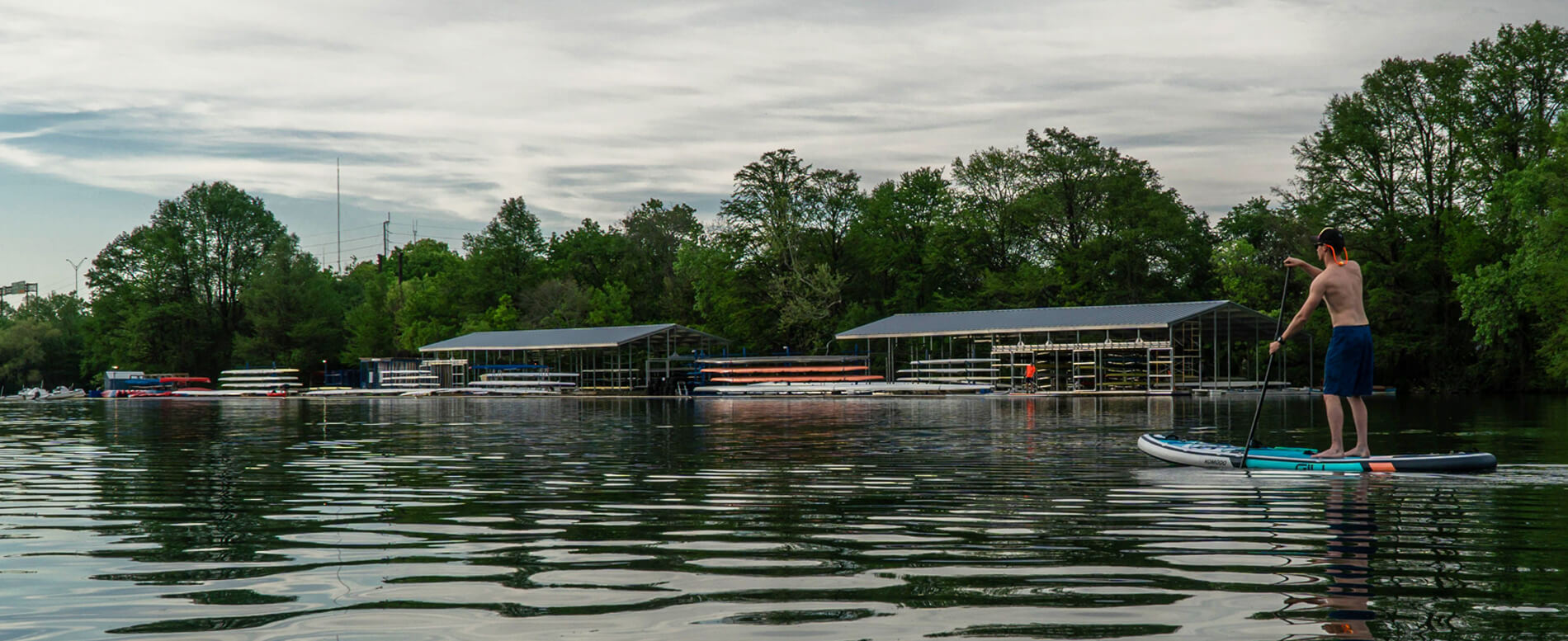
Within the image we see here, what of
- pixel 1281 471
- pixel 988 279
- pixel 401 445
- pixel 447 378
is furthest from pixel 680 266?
pixel 1281 471

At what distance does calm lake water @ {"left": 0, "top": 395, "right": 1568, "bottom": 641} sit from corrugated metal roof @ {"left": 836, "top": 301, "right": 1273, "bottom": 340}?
34887 mm

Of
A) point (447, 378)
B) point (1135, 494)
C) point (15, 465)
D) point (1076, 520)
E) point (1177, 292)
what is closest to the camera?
point (1076, 520)

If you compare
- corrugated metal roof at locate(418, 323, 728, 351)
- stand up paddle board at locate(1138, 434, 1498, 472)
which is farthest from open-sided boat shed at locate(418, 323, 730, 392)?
stand up paddle board at locate(1138, 434, 1498, 472)

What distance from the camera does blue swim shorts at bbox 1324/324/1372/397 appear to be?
12.0m

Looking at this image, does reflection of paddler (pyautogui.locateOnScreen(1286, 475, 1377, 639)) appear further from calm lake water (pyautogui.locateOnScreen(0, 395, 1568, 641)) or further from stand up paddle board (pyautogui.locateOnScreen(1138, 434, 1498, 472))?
stand up paddle board (pyautogui.locateOnScreen(1138, 434, 1498, 472))

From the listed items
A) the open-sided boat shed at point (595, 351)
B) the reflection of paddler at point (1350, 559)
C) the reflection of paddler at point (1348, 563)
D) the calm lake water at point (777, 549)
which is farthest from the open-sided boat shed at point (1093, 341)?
the reflection of paddler at point (1348, 563)

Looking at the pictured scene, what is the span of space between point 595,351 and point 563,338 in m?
3.28

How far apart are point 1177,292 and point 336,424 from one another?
178 feet

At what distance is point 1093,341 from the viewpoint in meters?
57.5

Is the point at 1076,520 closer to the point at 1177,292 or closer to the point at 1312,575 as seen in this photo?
the point at 1312,575

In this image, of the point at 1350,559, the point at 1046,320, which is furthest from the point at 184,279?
the point at 1350,559

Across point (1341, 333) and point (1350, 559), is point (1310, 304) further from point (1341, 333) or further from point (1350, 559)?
point (1350, 559)

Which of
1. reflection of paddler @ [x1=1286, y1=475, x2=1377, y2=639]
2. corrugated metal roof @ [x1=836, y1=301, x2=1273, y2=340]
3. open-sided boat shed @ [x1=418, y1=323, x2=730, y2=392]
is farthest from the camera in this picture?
open-sided boat shed @ [x1=418, y1=323, x2=730, y2=392]

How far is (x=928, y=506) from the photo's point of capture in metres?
9.43
